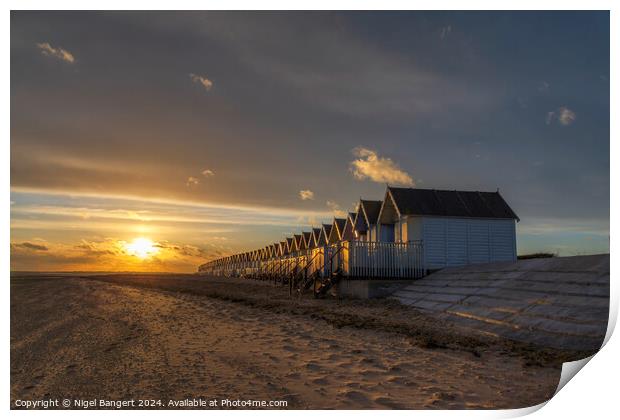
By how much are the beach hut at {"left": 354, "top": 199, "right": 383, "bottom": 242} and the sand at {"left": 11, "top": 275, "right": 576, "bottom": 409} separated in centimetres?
1521

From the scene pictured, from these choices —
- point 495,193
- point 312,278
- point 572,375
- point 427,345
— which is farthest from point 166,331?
point 495,193

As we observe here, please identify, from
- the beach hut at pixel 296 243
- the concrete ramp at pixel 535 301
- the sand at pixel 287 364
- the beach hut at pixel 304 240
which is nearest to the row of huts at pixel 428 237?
the concrete ramp at pixel 535 301

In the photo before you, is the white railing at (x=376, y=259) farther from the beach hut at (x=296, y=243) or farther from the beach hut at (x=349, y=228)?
the beach hut at (x=296, y=243)

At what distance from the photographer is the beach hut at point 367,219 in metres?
27.9

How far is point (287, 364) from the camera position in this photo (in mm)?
7402

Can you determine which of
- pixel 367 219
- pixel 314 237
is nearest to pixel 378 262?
pixel 367 219

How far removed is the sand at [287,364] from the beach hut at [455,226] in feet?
33.8

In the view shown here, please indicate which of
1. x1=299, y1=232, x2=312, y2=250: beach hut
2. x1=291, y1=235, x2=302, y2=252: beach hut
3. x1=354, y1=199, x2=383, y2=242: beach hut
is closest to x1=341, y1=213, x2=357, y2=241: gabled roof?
x1=354, y1=199, x2=383, y2=242: beach hut

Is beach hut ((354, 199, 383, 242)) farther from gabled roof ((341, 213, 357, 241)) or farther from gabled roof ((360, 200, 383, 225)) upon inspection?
gabled roof ((341, 213, 357, 241))

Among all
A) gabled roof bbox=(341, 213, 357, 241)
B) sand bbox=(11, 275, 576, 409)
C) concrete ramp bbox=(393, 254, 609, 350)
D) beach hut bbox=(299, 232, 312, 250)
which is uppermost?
gabled roof bbox=(341, 213, 357, 241)

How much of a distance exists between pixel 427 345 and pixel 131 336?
20.6ft

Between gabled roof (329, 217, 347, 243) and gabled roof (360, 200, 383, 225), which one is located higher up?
gabled roof (360, 200, 383, 225)

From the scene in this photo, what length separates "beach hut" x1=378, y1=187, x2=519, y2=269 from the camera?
22438 millimetres

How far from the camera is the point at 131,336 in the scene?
10344 mm
